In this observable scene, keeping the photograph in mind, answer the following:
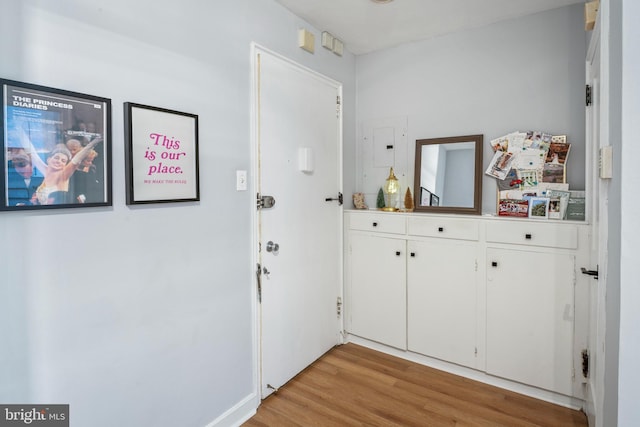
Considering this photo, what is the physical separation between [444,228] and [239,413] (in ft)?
5.96

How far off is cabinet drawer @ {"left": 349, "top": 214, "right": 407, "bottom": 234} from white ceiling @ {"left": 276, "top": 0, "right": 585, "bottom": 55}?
1443 mm

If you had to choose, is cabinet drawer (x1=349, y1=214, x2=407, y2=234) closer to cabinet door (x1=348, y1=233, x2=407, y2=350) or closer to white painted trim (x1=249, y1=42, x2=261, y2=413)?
cabinet door (x1=348, y1=233, x2=407, y2=350)

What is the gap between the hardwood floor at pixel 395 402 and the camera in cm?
205

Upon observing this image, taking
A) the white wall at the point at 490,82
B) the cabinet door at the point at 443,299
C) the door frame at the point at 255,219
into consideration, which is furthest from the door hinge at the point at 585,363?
the door frame at the point at 255,219

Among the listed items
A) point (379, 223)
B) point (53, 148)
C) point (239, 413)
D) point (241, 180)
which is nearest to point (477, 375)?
point (379, 223)

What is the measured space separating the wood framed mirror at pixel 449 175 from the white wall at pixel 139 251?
1444 millimetres

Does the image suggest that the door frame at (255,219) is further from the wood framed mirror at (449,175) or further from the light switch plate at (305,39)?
the wood framed mirror at (449,175)

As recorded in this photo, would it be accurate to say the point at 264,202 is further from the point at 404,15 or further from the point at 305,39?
the point at 404,15

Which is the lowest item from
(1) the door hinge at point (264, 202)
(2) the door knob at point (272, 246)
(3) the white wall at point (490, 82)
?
(2) the door knob at point (272, 246)

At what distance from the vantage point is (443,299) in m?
2.57

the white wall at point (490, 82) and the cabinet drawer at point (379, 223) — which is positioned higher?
the white wall at point (490, 82)

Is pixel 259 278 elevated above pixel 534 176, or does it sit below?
below

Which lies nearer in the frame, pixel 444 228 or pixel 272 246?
pixel 272 246

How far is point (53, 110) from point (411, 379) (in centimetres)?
257
